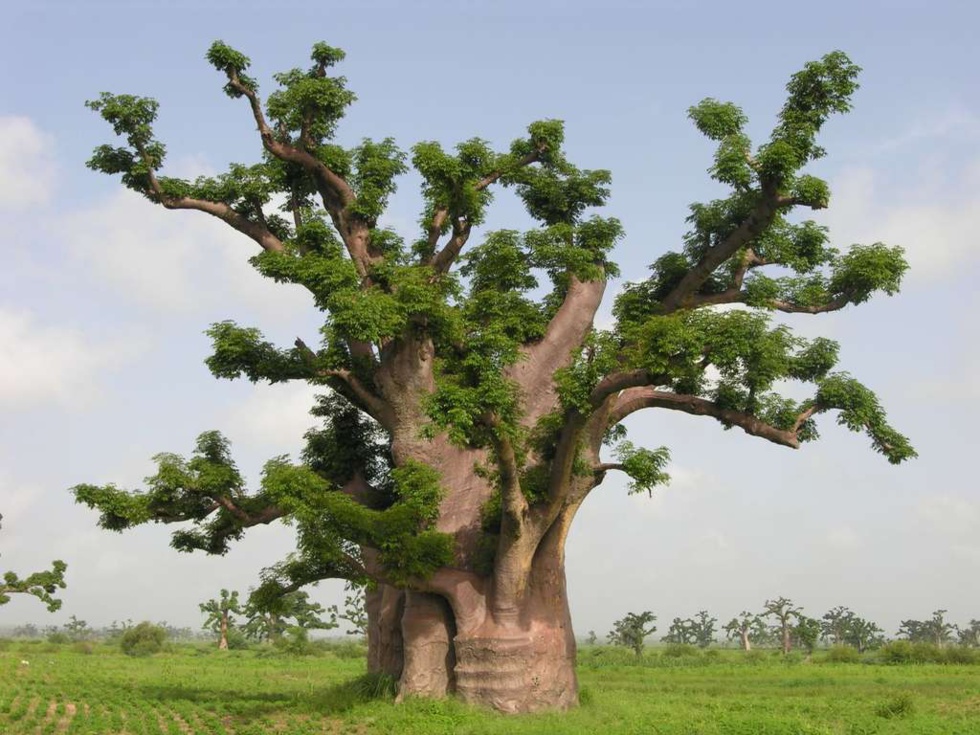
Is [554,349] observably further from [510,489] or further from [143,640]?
[143,640]

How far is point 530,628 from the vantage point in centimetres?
1780

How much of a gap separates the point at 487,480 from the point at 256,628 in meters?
43.6

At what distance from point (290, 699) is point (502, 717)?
18.5 feet

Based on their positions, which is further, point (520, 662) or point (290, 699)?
point (290, 699)

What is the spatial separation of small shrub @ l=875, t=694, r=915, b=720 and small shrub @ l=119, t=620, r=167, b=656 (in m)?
41.5

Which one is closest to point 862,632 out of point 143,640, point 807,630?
point 807,630

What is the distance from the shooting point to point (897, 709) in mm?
17625

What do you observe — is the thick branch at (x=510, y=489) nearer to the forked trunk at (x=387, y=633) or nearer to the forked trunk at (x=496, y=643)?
the forked trunk at (x=496, y=643)

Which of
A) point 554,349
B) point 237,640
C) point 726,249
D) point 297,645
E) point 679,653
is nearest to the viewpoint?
point 726,249

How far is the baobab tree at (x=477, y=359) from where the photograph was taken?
16828 mm

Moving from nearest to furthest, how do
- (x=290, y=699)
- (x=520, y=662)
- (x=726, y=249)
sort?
(x=520, y=662) < (x=726, y=249) < (x=290, y=699)

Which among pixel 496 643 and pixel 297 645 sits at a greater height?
pixel 496 643

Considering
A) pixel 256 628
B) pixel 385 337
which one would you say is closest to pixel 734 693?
pixel 385 337

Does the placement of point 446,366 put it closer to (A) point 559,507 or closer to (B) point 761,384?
(A) point 559,507
